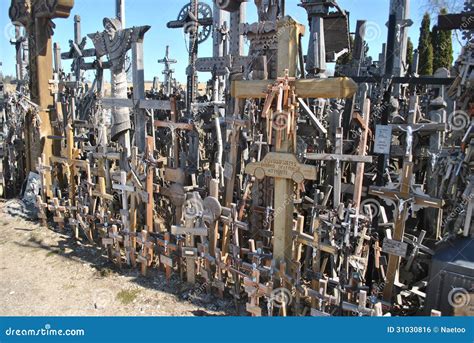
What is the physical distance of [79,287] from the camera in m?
5.37

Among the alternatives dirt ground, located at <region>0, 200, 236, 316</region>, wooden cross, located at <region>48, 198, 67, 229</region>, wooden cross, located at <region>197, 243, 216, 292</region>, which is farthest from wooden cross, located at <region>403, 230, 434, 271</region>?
wooden cross, located at <region>48, 198, 67, 229</region>

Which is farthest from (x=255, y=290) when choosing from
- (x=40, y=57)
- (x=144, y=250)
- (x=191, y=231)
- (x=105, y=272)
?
(x=40, y=57)

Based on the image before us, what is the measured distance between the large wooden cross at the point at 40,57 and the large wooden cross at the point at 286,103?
550 cm

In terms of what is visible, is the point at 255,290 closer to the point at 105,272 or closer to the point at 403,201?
the point at 403,201

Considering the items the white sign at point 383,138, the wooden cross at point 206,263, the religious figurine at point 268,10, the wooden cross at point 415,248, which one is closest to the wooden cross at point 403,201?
the wooden cross at point 415,248

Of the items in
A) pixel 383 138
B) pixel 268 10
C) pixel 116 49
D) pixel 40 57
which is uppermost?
pixel 268 10

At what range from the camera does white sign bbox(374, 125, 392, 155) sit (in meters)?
5.25

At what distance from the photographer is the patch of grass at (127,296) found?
16.5ft

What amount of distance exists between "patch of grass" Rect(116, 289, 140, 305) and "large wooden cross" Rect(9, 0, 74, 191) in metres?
4.22

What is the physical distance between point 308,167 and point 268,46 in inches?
84.9

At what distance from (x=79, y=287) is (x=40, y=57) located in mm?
5314

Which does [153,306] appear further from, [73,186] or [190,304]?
[73,186]

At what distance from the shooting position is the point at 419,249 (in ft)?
15.0

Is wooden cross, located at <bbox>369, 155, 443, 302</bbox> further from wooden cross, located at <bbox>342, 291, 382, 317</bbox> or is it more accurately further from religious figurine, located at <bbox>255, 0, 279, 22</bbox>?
religious figurine, located at <bbox>255, 0, 279, 22</bbox>
